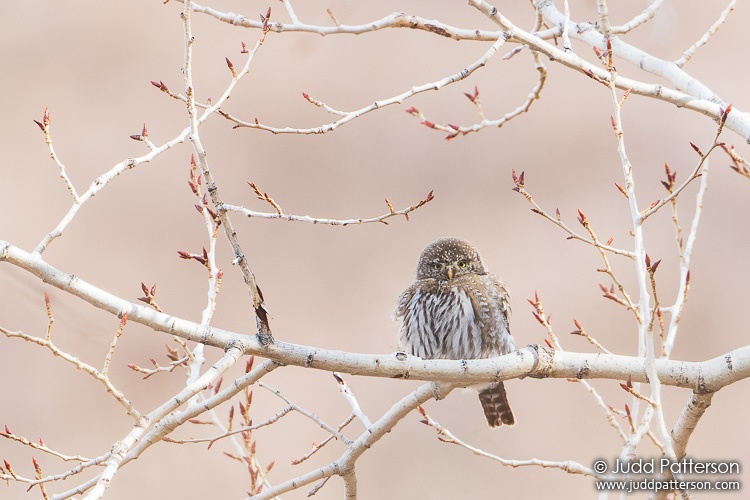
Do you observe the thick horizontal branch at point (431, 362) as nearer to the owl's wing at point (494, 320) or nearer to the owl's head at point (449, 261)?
the owl's wing at point (494, 320)

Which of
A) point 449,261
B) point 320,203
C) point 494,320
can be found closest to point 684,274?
point 494,320

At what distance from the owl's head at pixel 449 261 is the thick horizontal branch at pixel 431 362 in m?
1.63

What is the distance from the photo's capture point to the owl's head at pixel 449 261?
4.76 m

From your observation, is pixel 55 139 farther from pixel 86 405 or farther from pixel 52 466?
pixel 52 466

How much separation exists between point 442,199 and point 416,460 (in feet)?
11.8

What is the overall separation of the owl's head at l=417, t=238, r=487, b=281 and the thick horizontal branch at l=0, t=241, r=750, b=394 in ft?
5.36

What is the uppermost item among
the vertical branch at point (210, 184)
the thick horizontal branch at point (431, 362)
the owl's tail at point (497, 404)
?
the owl's tail at point (497, 404)

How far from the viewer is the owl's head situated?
4.76 meters

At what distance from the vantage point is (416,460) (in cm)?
903

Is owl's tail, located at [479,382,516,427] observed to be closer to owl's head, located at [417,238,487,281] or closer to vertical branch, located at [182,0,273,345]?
owl's head, located at [417,238,487,281]

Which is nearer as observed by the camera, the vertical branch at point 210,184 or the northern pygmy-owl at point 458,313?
the vertical branch at point 210,184

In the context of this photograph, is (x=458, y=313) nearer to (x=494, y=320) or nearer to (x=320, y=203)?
(x=494, y=320)

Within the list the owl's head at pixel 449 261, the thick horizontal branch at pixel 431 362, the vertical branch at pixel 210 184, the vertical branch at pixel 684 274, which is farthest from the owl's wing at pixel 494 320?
the vertical branch at pixel 210 184

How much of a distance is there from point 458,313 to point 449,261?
429mm
